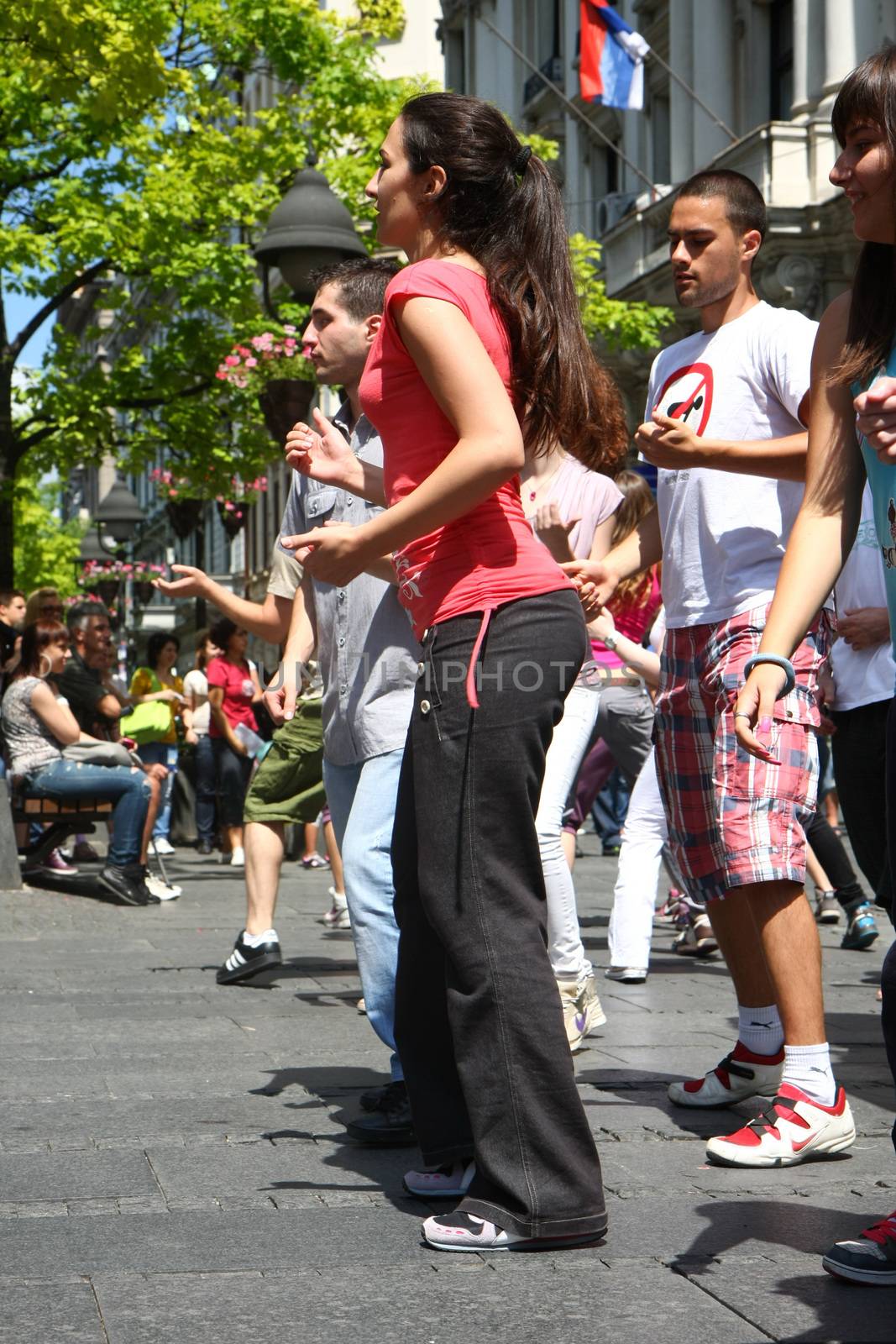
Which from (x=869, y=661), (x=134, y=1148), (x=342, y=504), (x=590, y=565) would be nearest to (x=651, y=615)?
(x=869, y=661)

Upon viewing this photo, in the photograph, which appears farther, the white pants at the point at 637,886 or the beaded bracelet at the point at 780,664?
the white pants at the point at 637,886

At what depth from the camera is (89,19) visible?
1430cm

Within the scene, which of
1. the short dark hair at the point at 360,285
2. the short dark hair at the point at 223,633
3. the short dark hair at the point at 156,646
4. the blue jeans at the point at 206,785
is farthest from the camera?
the short dark hair at the point at 156,646

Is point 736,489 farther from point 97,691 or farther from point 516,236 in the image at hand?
point 97,691

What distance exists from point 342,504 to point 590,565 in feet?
3.60

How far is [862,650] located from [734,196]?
5.28 feet

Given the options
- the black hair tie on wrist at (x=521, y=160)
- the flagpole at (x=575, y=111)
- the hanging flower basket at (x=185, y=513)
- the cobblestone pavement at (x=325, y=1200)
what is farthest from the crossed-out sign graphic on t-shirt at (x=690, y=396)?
the flagpole at (x=575, y=111)

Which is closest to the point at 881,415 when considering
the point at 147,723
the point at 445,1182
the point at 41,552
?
the point at 445,1182

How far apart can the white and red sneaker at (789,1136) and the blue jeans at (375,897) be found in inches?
31.6

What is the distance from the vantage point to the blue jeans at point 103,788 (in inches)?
424

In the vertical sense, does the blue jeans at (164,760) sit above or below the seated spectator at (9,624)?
below

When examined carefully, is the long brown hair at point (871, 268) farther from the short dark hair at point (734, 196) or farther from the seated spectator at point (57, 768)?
the seated spectator at point (57, 768)

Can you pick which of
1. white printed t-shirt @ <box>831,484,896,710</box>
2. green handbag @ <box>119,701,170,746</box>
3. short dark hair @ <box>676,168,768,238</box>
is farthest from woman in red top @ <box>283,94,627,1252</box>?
green handbag @ <box>119,701,170,746</box>

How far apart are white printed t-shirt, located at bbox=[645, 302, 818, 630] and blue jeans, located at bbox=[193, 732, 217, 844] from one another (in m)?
10.7
